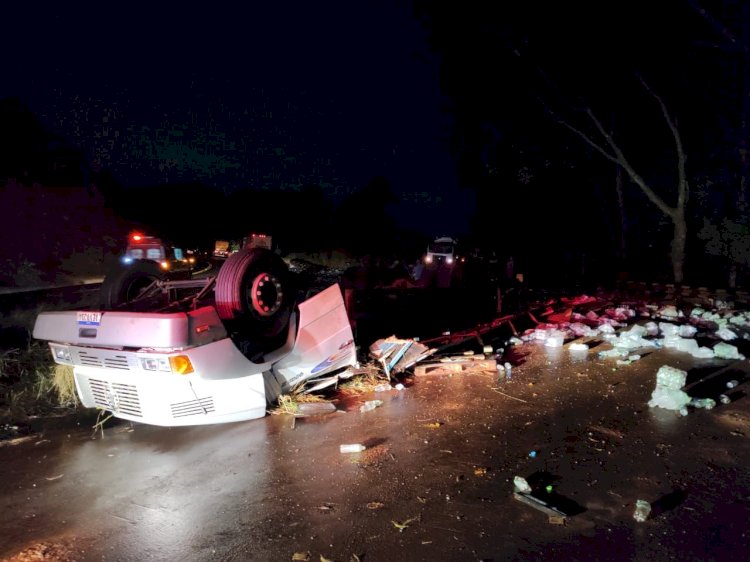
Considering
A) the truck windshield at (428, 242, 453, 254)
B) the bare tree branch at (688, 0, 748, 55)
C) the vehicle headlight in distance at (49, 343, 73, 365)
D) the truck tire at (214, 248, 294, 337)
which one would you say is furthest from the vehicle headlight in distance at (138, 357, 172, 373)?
the truck windshield at (428, 242, 453, 254)

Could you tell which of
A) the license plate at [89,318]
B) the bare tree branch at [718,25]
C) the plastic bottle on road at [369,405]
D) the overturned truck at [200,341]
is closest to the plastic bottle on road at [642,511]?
the plastic bottle on road at [369,405]

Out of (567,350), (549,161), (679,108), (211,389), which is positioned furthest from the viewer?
(549,161)

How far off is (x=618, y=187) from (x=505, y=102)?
639 cm

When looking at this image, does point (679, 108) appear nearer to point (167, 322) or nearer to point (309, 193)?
point (167, 322)

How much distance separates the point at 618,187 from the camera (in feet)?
65.0

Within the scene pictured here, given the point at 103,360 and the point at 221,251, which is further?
the point at 221,251

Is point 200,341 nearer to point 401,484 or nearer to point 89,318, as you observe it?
point 89,318

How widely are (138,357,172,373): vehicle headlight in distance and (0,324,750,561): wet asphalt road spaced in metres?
0.89

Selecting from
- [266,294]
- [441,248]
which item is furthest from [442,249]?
[266,294]

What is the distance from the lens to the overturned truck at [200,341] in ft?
14.4

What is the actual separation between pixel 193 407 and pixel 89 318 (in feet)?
4.18

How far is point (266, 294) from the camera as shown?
17.9 feet

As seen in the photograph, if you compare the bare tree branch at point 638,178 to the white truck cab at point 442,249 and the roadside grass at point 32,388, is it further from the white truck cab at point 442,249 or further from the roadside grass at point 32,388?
the roadside grass at point 32,388

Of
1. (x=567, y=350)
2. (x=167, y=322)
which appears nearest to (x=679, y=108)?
(x=567, y=350)
